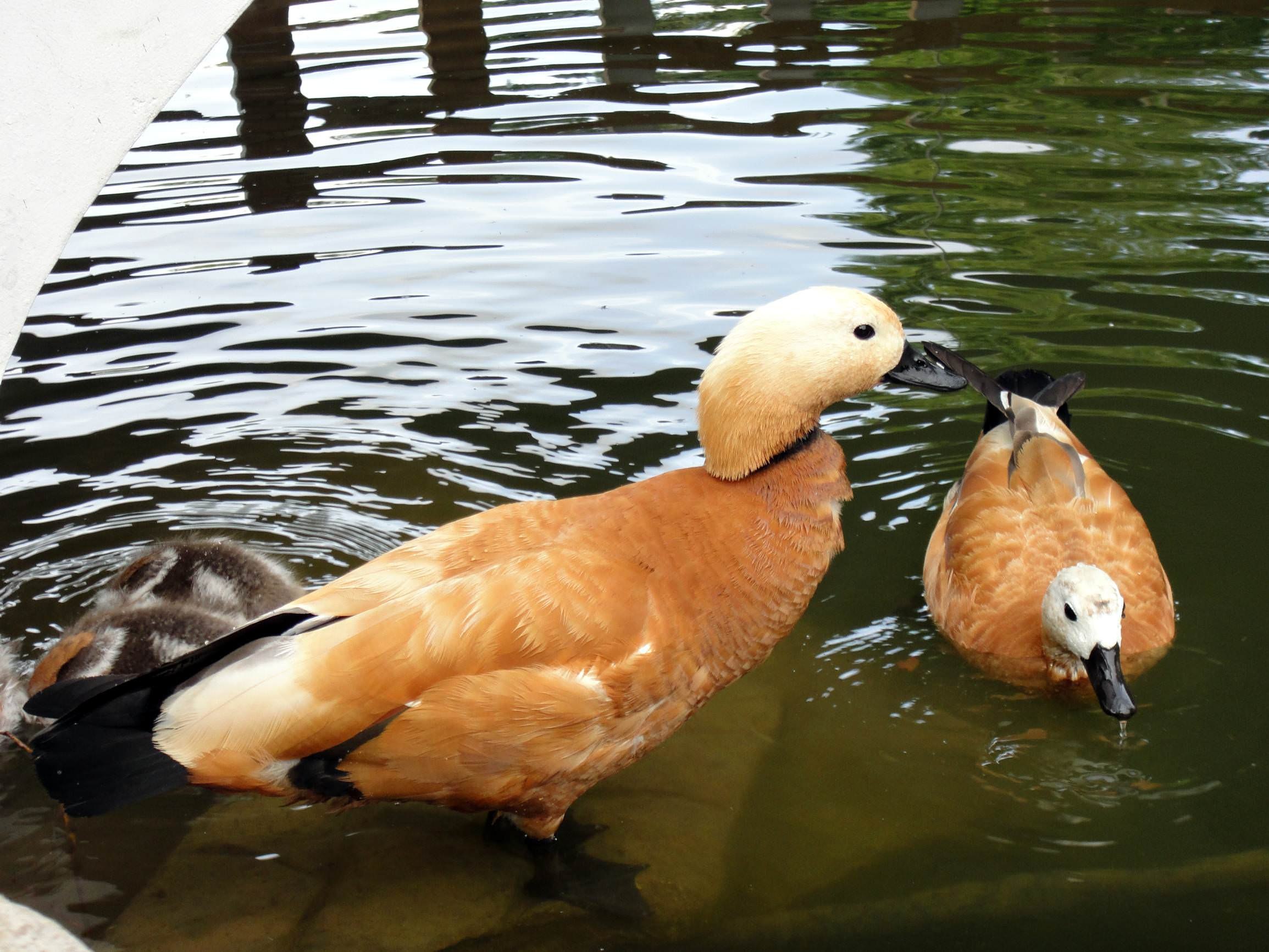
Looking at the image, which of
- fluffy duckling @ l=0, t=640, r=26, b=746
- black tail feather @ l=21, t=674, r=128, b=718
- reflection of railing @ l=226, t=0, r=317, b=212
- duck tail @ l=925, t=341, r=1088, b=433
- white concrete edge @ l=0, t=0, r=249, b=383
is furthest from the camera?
reflection of railing @ l=226, t=0, r=317, b=212

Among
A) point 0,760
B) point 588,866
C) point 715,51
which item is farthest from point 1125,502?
point 715,51

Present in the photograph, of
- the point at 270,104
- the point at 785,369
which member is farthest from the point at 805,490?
the point at 270,104

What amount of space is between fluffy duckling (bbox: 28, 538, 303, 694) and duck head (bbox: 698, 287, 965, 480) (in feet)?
5.64

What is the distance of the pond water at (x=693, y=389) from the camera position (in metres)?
3.61

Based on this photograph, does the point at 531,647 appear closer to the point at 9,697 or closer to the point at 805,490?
the point at 805,490

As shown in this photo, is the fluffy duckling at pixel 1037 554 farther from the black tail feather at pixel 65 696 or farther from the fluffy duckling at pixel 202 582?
the black tail feather at pixel 65 696

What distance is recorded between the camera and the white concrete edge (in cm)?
293

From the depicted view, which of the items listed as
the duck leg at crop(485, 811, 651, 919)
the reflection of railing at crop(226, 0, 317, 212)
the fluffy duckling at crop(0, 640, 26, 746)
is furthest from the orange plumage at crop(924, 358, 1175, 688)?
the reflection of railing at crop(226, 0, 317, 212)

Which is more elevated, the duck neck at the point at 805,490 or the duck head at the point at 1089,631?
the duck neck at the point at 805,490

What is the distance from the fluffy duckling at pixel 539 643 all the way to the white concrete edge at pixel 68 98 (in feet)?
3.26

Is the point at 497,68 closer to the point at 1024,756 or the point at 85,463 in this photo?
the point at 85,463

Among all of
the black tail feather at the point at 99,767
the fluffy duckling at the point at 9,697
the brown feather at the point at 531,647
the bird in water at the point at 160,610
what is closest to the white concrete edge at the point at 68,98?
the black tail feather at the point at 99,767

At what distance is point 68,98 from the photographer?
299cm

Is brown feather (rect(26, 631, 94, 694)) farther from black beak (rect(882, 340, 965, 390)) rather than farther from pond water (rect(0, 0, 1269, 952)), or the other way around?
black beak (rect(882, 340, 965, 390))
